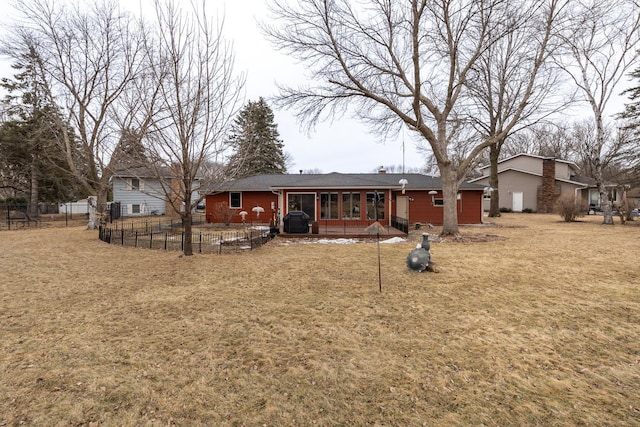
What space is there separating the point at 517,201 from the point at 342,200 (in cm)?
2425

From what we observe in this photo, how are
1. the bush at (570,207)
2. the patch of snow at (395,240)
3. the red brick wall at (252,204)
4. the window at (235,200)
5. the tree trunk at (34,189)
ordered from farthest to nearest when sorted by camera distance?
the tree trunk at (34,189), the bush at (570,207), the window at (235,200), the red brick wall at (252,204), the patch of snow at (395,240)

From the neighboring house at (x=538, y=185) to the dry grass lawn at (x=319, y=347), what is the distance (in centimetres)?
2677

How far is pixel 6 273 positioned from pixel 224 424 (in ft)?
28.5

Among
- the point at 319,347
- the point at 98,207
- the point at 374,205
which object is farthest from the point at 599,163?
the point at 98,207

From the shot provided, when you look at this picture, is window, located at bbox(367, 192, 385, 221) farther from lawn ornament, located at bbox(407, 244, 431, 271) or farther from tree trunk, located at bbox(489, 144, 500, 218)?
tree trunk, located at bbox(489, 144, 500, 218)

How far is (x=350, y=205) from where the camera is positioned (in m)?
18.0

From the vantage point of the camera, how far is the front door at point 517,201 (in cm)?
3209

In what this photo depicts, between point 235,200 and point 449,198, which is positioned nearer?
point 449,198

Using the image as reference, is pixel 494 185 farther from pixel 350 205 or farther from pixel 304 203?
pixel 304 203

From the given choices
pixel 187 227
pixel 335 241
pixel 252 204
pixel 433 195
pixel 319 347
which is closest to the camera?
pixel 319 347

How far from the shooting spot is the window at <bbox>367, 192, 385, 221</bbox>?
58.8 ft

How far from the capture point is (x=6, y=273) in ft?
25.1

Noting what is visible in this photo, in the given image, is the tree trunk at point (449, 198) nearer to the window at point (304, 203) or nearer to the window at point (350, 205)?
the window at point (350, 205)

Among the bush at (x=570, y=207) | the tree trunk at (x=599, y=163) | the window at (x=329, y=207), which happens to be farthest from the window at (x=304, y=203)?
the tree trunk at (x=599, y=163)
